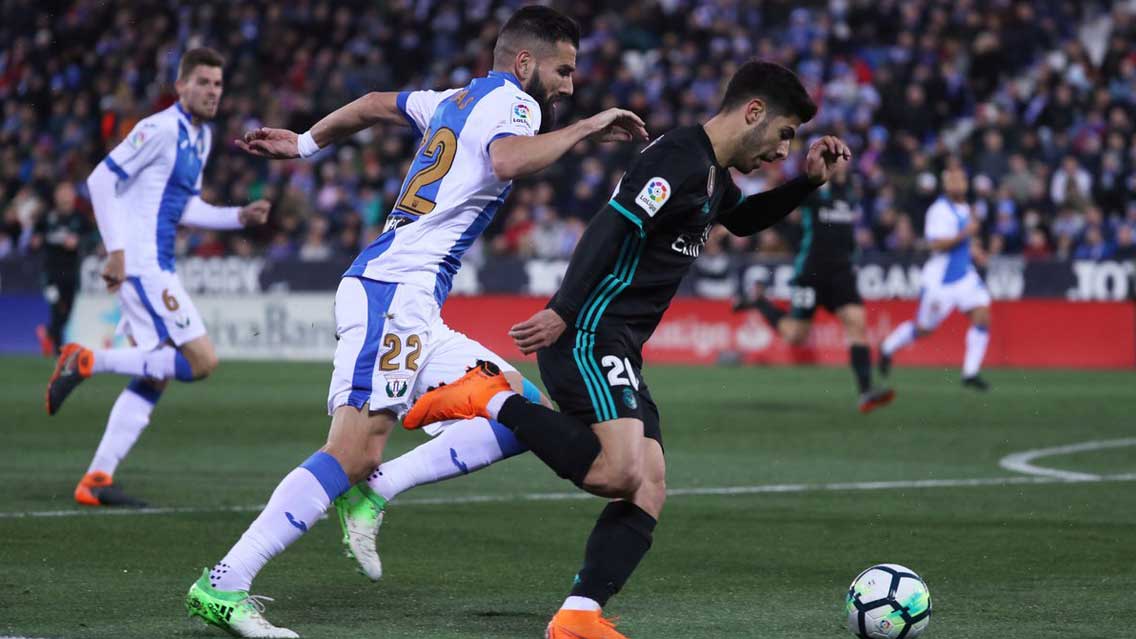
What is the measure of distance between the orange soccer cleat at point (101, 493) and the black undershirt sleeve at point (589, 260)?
445 centimetres

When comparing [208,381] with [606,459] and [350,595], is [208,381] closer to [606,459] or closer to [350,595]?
[350,595]

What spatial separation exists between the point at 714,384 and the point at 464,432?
12.6 meters

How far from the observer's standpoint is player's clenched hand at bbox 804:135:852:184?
5996 mm

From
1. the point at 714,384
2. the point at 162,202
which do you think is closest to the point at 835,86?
the point at 714,384

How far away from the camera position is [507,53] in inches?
246

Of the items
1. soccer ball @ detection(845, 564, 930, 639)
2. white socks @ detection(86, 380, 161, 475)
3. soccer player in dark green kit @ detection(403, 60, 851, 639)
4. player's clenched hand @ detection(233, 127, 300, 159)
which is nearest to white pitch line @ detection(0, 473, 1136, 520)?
white socks @ detection(86, 380, 161, 475)

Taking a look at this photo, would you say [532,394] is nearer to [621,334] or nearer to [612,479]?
[621,334]

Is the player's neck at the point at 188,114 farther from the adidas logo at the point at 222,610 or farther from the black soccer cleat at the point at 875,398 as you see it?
the black soccer cleat at the point at 875,398

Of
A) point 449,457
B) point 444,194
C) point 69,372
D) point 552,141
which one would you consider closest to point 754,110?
point 552,141

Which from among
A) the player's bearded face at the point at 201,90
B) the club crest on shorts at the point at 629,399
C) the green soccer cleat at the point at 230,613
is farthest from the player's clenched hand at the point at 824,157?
the player's bearded face at the point at 201,90

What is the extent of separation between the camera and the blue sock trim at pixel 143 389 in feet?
31.1

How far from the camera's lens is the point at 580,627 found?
5316mm

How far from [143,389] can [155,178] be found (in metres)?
1.17

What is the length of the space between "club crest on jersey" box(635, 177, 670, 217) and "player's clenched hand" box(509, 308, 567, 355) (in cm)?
43
